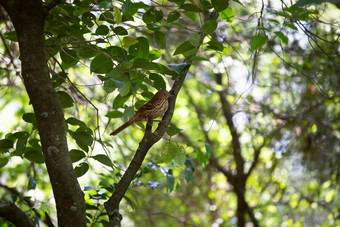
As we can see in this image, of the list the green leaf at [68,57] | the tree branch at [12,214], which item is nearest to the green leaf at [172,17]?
the green leaf at [68,57]

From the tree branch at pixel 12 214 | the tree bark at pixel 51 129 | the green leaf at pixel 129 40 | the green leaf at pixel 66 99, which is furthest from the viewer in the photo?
the green leaf at pixel 66 99

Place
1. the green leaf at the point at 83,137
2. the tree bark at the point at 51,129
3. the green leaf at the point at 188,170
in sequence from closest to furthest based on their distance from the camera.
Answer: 1. the tree bark at the point at 51,129
2. the green leaf at the point at 83,137
3. the green leaf at the point at 188,170

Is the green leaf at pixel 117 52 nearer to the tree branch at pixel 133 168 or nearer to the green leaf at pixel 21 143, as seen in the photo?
the tree branch at pixel 133 168

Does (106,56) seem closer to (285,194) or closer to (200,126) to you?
(200,126)

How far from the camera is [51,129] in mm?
1580

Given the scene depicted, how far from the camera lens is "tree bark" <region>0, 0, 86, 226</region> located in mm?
1574

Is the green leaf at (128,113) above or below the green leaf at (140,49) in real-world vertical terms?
below

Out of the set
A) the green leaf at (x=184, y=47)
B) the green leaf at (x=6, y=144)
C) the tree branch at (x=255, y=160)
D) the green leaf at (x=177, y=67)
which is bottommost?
the green leaf at (x=6, y=144)

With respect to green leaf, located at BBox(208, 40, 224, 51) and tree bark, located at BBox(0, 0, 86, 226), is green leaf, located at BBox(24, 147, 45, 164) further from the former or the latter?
green leaf, located at BBox(208, 40, 224, 51)

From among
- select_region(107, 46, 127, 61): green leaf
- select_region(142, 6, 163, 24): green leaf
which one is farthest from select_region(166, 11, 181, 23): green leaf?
select_region(107, 46, 127, 61): green leaf

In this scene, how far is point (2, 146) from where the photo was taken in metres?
2.08

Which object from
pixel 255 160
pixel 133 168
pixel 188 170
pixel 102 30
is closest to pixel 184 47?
pixel 102 30

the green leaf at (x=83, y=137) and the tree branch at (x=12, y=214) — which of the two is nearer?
the tree branch at (x=12, y=214)

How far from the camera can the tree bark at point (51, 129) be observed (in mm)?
1574
